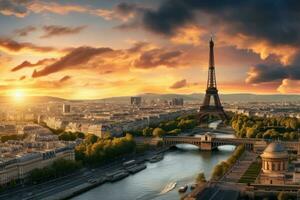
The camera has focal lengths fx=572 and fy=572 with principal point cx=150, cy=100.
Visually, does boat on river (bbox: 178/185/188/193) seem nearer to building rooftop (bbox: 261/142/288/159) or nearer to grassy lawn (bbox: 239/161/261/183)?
grassy lawn (bbox: 239/161/261/183)

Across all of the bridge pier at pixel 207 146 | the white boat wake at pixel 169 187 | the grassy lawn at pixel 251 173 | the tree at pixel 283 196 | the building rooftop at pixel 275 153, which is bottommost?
the white boat wake at pixel 169 187

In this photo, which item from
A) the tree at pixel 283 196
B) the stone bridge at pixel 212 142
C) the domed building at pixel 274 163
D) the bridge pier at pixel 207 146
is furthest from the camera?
the bridge pier at pixel 207 146

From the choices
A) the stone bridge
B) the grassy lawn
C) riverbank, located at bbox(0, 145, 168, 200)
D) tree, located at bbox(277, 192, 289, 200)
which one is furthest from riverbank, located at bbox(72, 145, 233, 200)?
tree, located at bbox(277, 192, 289, 200)

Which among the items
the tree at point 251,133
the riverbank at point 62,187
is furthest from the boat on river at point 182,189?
the tree at point 251,133

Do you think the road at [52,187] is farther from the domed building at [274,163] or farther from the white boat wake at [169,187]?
the domed building at [274,163]

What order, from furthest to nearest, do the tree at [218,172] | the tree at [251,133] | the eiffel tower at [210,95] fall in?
1. the eiffel tower at [210,95]
2. the tree at [251,133]
3. the tree at [218,172]
